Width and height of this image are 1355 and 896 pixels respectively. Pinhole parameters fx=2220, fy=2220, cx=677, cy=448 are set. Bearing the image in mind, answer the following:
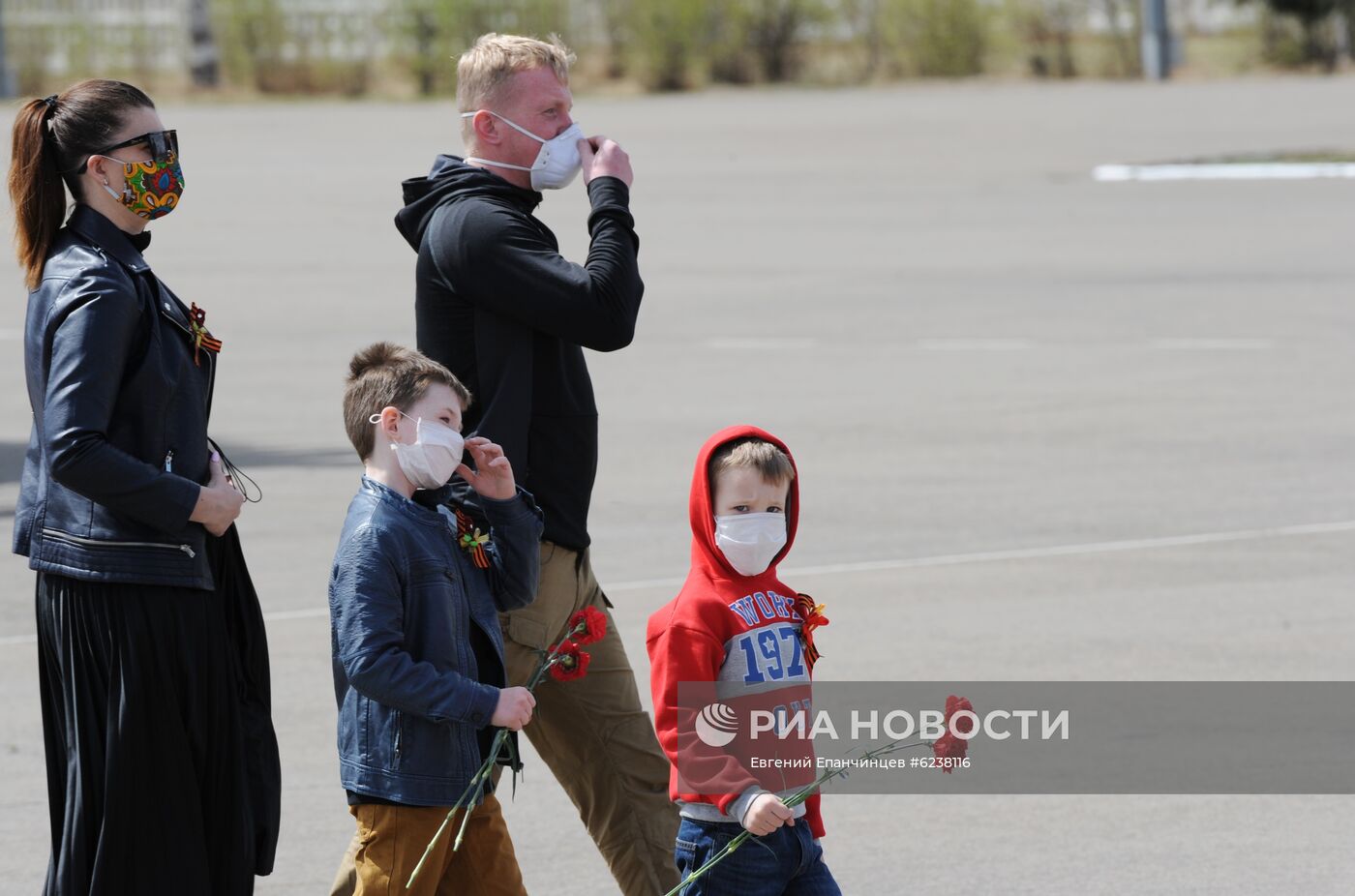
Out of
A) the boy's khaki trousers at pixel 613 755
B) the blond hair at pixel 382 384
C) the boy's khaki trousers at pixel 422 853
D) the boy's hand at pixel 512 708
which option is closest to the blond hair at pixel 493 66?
the blond hair at pixel 382 384

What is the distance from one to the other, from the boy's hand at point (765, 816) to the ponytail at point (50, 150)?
1742 millimetres

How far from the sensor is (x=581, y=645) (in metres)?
4.89

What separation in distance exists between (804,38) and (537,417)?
1959 inches

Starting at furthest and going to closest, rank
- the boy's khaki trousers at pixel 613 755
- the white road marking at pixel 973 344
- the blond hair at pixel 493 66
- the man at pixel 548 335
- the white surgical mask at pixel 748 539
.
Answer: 1. the white road marking at pixel 973 344
2. the boy's khaki trousers at pixel 613 755
3. the blond hair at pixel 493 66
4. the man at pixel 548 335
5. the white surgical mask at pixel 748 539

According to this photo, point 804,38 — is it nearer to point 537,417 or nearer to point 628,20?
point 628,20

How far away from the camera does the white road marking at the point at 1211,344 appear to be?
15930mm

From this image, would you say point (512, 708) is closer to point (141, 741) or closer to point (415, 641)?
point (415, 641)

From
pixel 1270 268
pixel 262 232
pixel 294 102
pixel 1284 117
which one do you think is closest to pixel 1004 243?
pixel 1270 268

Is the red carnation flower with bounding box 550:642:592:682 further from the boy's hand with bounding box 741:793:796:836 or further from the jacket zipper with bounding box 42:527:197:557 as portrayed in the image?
the jacket zipper with bounding box 42:527:197:557

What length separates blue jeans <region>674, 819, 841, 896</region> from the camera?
4.36 meters

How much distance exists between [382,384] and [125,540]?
1.89 feet

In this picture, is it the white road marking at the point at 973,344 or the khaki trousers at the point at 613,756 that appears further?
the white road marking at the point at 973,344

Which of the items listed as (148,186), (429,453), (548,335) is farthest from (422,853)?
(148,186)

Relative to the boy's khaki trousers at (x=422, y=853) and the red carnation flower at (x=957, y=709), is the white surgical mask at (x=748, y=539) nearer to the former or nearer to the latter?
the red carnation flower at (x=957, y=709)
